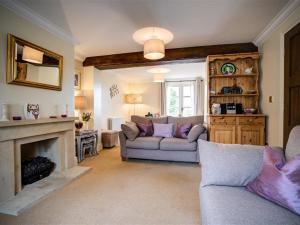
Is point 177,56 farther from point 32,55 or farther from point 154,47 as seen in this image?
point 32,55

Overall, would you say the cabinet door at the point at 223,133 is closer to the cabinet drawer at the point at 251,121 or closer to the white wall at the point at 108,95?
the cabinet drawer at the point at 251,121

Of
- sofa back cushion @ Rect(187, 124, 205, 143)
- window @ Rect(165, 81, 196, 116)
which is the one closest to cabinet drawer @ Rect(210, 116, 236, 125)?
sofa back cushion @ Rect(187, 124, 205, 143)

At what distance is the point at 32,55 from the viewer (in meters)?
2.41

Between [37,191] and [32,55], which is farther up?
[32,55]

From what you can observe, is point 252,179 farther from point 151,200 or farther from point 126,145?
point 126,145

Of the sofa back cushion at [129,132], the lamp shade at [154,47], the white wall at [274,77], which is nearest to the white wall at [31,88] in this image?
the sofa back cushion at [129,132]

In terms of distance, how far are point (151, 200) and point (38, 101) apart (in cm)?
207

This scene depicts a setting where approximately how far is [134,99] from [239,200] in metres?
5.85

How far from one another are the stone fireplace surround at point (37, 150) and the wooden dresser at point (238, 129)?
2.44m

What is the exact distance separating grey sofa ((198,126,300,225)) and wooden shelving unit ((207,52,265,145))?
1.90 m

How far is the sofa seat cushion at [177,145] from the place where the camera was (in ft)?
11.0

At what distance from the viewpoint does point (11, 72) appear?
84.6 inches

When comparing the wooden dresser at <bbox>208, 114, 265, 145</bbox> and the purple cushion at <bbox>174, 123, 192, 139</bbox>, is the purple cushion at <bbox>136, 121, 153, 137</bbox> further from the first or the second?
the wooden dresser at <bbox>208, 114, 265, 145</bbox>

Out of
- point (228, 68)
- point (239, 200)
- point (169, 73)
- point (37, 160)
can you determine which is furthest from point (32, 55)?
point (169, 73)
